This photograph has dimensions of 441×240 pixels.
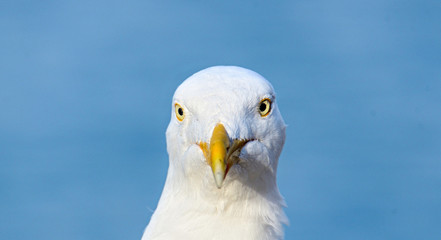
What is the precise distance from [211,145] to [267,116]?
854mm

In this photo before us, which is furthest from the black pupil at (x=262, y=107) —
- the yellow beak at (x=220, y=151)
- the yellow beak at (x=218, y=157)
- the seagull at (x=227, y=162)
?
the yellow beak at (x=218, y=157)

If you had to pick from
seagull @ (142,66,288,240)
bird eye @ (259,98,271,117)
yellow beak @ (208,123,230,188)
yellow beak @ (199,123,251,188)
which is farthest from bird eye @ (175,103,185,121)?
yellow beak @ (208,123,230,188)

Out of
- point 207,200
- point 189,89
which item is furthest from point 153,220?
point 189,89

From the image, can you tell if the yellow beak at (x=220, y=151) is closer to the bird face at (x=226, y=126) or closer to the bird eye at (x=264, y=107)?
the bird face at (x=226, y=126)

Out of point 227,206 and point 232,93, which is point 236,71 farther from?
point 227,206

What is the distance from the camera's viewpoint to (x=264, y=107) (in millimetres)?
7633

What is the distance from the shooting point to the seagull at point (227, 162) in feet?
23.8

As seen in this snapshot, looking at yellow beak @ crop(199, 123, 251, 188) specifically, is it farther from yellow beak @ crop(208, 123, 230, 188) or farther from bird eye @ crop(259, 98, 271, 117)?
bird eye @ crop(259, 98, 271, 117)

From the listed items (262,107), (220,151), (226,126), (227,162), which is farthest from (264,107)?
(220,151)

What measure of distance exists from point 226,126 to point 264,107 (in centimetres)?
62

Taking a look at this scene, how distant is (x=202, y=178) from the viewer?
7.49m

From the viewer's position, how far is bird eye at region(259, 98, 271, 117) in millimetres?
7598

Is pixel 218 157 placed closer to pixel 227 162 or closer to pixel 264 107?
pixel 227 162

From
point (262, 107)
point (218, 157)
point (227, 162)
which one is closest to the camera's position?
point (218, 157)
